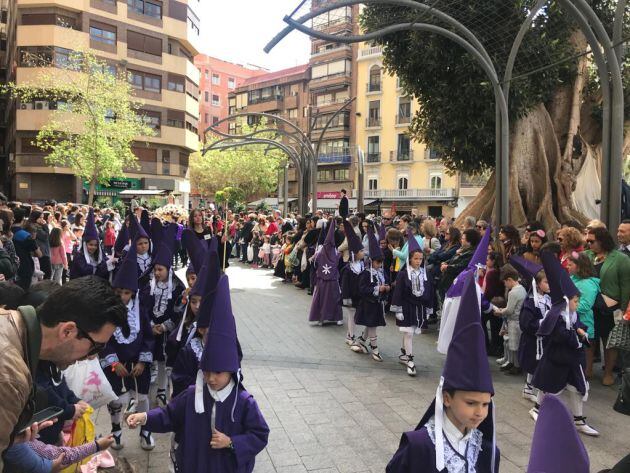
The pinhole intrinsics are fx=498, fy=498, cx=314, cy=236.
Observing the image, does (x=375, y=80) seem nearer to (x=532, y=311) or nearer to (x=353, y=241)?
(x=353, y=241)

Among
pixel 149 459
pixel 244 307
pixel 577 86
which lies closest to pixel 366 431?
pixel 149 459

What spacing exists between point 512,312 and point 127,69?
42.4 metres

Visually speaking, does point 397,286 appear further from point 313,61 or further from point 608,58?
point 313,61

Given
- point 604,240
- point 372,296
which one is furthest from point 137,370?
point 604,240

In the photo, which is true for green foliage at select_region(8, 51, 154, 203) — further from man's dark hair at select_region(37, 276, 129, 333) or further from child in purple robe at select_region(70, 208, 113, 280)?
man's dark hair at select_region(37, 276, 129, 333)

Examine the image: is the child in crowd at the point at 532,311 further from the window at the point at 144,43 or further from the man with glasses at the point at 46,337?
the window at the point at 144,43

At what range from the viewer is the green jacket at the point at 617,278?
603 cm

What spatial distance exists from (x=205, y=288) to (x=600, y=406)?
15.3 feet

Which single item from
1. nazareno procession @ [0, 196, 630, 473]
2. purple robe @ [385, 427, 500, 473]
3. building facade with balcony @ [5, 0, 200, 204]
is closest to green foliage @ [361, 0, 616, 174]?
nazareno procession @ [0, 196, 630, 473]

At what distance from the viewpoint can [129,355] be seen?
465cm

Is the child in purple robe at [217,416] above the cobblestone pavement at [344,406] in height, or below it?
above

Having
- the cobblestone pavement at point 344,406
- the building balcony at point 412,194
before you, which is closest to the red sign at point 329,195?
the building balcony at point 412,194

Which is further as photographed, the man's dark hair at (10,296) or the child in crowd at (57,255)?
the child in crowd at (57,255)

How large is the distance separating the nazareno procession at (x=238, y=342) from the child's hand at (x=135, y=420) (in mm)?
20
